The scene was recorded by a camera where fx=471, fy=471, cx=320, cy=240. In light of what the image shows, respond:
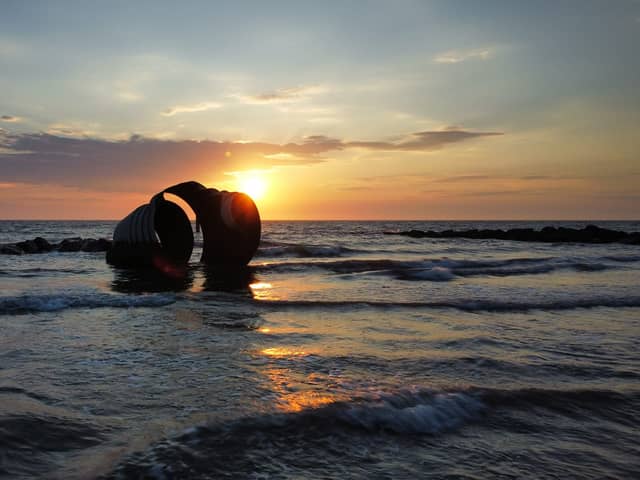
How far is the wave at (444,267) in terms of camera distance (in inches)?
703

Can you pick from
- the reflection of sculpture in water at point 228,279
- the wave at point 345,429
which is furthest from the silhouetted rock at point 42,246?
the wave at point 345,429

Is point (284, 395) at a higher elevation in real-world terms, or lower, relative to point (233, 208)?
lower

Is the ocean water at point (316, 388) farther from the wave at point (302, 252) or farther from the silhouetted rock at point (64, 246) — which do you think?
the silhouetted rock at point (64, 246)

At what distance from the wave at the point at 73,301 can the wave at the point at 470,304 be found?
8.09ft

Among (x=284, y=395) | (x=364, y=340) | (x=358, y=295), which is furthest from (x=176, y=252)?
(x=284, y=395)

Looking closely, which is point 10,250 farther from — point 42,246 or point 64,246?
point 64,246

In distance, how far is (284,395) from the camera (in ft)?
16.1

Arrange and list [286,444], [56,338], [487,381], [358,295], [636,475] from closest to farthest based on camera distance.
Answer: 1. [636,475]
2. [286,444]
3. [487,381]
4. [56,338]
5. [358,295]

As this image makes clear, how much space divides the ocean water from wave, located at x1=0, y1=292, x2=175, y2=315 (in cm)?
6

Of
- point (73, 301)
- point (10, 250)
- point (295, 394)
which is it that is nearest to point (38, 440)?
point (295, 394)

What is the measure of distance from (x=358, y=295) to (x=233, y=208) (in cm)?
861

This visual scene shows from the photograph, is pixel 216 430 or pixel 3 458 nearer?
pixel 3 458

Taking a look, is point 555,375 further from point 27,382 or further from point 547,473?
point 27,382

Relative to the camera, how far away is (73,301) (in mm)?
10492
